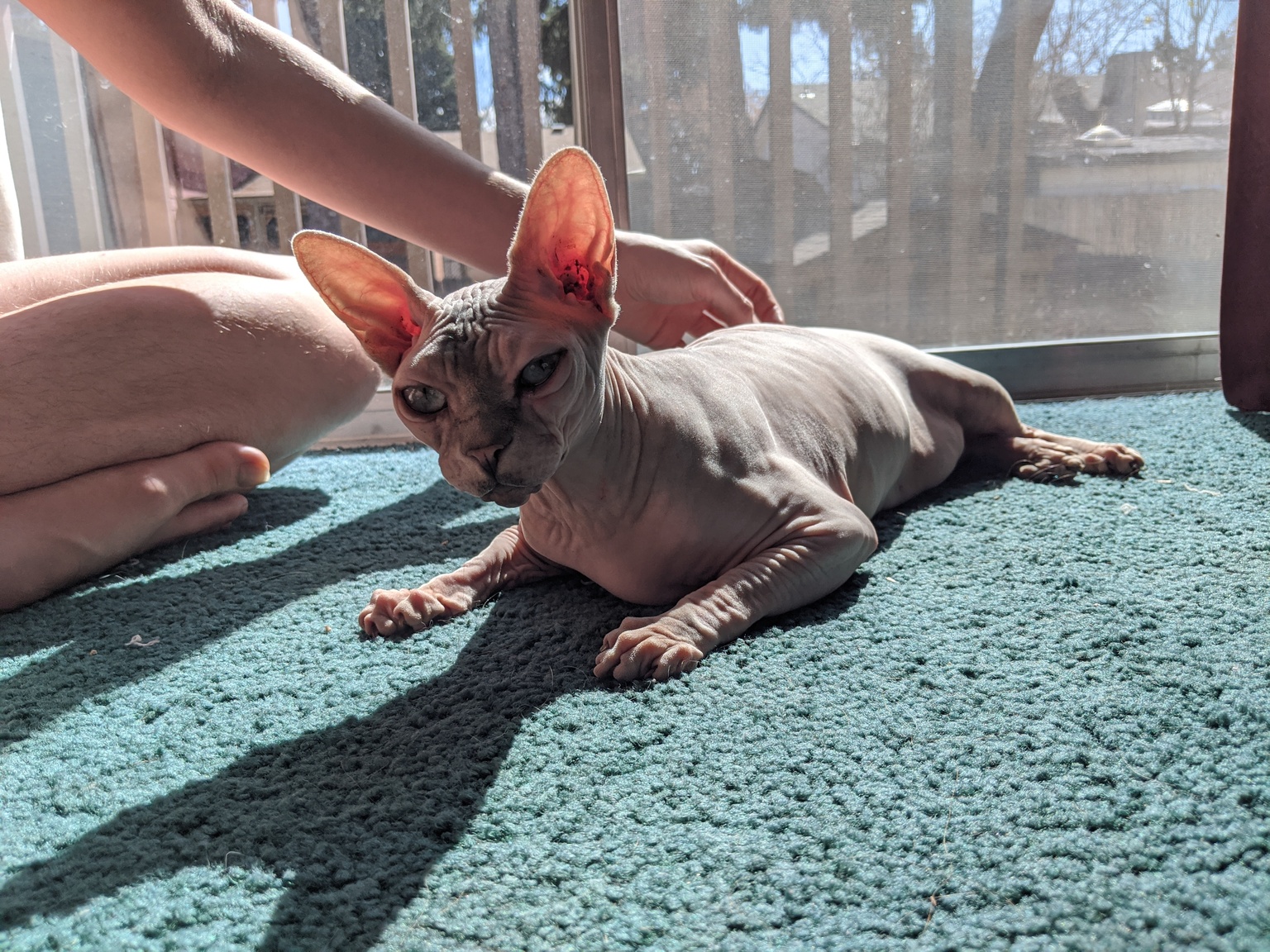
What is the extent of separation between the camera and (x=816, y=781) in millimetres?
836

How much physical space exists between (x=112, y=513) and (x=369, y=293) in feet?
2.20

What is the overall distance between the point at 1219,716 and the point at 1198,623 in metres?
0.23

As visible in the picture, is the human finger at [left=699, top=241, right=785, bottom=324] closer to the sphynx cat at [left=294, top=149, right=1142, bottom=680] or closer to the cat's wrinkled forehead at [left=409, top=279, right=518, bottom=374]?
the sphynx cat at [left=294, top=149, right=1142, bottom=680]

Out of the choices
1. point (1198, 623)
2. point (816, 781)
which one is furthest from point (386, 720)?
point (1198, 623)

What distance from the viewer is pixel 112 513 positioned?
144 cm

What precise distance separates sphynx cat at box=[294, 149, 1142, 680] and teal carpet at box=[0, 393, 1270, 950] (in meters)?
0.06

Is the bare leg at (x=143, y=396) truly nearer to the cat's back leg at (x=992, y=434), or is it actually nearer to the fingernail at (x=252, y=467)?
the fingernail at (x=252, y=467)

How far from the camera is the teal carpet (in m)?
0.68

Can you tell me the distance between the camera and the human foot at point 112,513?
1.35 meters

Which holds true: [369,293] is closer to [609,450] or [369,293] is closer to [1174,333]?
[609,450]

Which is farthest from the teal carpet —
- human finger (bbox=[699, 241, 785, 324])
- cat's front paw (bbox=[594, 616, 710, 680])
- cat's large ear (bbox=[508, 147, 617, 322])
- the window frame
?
the window frame

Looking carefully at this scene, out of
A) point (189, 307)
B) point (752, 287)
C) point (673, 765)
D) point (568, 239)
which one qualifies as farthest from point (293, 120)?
point (673, 765)

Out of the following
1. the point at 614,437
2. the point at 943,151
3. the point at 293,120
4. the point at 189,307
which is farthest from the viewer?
the point at 943,151

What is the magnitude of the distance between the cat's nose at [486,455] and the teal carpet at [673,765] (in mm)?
259
